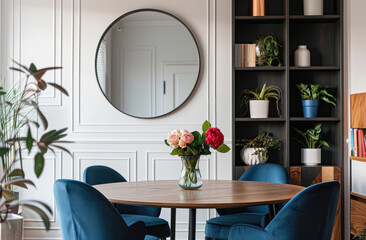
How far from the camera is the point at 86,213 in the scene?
7.43 feet

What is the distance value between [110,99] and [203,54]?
92cm

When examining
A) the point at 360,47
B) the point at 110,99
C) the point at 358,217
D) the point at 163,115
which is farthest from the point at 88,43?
the point at 358,217

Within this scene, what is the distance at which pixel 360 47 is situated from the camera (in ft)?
11.8

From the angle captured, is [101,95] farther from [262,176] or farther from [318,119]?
Answer: [318,119]

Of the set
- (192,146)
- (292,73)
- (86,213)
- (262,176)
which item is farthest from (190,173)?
(292,73)

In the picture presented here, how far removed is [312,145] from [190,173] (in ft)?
5.35

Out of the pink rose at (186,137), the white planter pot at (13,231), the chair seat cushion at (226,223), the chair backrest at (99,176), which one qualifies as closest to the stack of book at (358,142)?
the chair seat cushion at (226,223)

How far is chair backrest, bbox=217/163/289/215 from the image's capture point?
10.9 feet

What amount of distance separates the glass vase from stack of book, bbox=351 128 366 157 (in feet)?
4.30

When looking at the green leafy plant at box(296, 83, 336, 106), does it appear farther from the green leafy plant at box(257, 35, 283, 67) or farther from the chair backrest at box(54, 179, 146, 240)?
the chair backrest at box(54, 179, 146, 240)

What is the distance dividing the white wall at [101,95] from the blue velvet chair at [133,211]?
28.4 inches

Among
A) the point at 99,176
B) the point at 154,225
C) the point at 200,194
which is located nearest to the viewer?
the point at 200,194

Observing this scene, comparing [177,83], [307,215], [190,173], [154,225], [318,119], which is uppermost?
[177,83]

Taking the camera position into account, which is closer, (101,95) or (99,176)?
(99,176)
